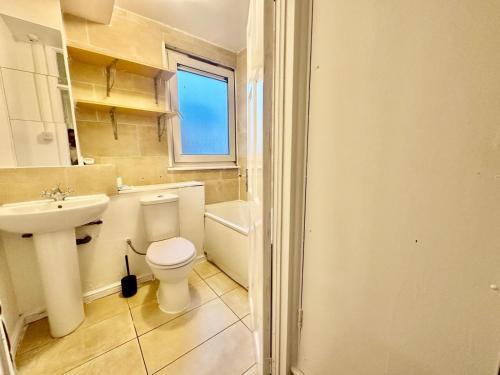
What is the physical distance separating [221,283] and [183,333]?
55 centimetres

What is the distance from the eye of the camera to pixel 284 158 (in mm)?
715

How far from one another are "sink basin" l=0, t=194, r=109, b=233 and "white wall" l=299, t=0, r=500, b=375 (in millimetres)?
1347

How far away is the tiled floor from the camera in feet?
3.62

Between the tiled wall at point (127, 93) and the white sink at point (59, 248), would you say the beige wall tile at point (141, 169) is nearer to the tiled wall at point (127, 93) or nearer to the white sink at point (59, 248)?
the tiled wall at point (127, 93)

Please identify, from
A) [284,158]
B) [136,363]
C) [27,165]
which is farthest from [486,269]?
[27,165]

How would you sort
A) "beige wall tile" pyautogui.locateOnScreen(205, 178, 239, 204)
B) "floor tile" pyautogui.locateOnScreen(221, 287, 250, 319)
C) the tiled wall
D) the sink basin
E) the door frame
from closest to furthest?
the door frame → the sink basin → "floor tile" pyautogui.locateOnScreen(221, 287, 250, 319) → the tiled wall → "beige wall tile" pyautogui.locateOnScreen(205, 178, 239, 204)

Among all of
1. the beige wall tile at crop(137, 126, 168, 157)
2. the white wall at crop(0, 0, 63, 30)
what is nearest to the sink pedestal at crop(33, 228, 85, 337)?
the beige wall tile at crop(137, 126, 168, 157)

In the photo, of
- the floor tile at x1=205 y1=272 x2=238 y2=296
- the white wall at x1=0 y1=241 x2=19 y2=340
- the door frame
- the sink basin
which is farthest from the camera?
the floor tile at x1=205 y1=272 x2=238 y2=296

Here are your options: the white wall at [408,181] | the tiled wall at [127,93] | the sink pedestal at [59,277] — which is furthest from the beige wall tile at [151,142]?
the white wall at [408,181]

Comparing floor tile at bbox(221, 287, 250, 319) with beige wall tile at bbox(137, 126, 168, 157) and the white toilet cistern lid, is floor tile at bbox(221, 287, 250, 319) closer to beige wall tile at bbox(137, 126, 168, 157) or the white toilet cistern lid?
the white toilet cistern lid

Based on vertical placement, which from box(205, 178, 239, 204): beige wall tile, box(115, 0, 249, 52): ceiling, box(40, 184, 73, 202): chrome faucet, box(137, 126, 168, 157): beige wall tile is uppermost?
box(115, 0, 249, 52): ceiling

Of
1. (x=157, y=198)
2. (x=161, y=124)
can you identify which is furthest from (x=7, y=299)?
(x=161, y=124)

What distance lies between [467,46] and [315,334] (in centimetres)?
92

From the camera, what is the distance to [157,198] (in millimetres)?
1705
